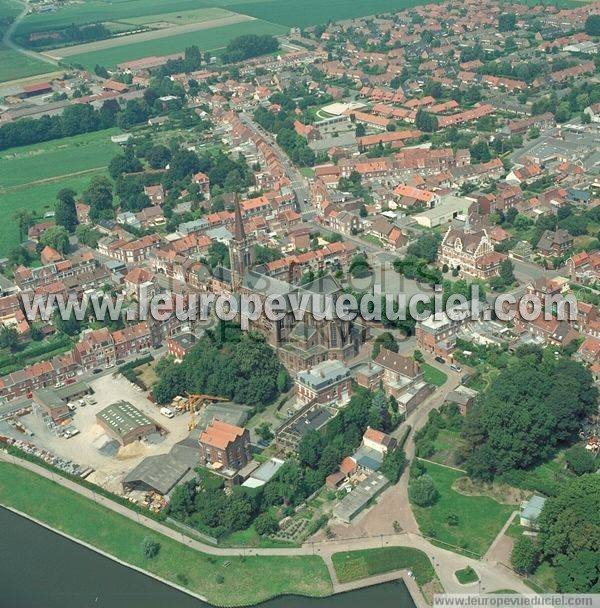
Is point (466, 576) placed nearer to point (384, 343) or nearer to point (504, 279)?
point (384, 343)

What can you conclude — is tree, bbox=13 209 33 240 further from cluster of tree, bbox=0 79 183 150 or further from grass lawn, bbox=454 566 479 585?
grass lawn, bbox=454 566 479 585

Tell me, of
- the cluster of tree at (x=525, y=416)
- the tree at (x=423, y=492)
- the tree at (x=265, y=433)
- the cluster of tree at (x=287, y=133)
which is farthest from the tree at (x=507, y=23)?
the tree at (x=423, y=492)

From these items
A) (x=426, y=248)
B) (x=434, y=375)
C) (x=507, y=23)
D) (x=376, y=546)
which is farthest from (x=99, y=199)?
(x=507, y=23)

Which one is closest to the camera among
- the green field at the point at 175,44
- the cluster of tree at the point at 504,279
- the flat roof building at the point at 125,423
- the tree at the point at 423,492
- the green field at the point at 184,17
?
the tree at the point at 423,492

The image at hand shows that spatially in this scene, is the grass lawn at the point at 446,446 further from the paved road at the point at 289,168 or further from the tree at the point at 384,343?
the paved road at the point at 289,168

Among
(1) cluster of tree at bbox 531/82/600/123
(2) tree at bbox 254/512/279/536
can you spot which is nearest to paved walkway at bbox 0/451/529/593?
(2) tree at bbox 254/512/279/536
